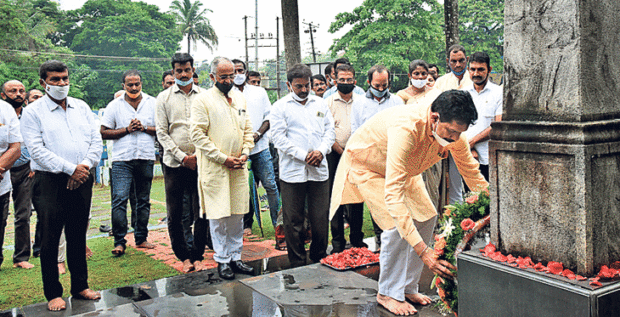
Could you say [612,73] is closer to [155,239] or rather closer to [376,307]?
[376,307]

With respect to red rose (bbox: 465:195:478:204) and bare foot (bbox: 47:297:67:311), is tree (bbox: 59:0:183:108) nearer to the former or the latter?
bare foot (bbox: 47:297:67:311)

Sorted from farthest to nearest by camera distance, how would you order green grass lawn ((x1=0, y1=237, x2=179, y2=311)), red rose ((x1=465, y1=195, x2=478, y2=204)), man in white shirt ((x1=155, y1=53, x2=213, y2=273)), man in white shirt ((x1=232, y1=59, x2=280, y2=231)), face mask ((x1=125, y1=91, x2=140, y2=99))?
1. man in white shirt ((x1=232, y1=59, x2=280, y2=231))
2. face mask ((x1=125, y1=91, x2=140, y2=99))
3. man in white shirt ((x1=155, y1=53, x2=213, y2=273))
4. green grass lawn ((x1=0, y1=237, x2=179, y2=311))
5. red rose ((x1=465, y1=195, x2=478, y2=204))

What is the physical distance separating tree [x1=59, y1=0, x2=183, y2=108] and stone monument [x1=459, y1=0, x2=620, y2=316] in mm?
41147

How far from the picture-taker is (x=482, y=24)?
140 ft

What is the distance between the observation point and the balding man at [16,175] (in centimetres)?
533

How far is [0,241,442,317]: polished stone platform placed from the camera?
4.29 m

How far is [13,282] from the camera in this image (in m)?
5.55

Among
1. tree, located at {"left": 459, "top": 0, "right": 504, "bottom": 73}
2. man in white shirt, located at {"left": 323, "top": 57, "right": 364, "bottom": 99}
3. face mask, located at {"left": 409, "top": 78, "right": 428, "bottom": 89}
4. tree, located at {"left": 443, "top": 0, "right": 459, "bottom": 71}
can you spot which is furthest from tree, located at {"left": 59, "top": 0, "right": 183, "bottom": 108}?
face mask, located at {"left": 409, "top": 78, "right": 428, "bottom": 89}

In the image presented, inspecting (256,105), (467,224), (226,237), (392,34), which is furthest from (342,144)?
(392,34)

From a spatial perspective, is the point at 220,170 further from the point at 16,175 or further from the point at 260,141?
the point at 16,175

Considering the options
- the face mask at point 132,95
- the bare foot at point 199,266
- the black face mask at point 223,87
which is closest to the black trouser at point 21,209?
the face mask at point 132,95

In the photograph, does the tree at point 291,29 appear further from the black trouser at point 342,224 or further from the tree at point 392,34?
the tree at point 392,34

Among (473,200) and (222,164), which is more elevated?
(222,164)

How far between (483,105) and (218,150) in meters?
3.15
